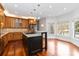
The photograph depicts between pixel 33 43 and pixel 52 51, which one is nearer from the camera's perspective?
pixel 33 43

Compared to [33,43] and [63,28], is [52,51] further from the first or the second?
[63,28]

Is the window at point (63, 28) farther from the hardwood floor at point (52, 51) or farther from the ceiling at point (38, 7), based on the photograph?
the hardwood floor at point (52, 51)

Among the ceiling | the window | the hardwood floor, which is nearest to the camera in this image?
the hardwood floor

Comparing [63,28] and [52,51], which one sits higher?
[63,28]

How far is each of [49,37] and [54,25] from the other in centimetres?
129

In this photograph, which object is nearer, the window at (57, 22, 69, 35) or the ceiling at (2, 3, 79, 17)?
the ceiling at (2, 3, 79, 17)

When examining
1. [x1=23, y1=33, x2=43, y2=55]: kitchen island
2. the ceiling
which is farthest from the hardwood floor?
the ceiling

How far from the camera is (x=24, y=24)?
8.68 metres

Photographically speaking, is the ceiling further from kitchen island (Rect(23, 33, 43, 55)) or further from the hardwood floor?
the hardwood floor

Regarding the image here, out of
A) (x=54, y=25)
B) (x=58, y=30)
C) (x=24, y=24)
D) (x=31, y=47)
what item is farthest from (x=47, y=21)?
(x=31, y=47)

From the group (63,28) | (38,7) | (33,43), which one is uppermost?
(38,7)

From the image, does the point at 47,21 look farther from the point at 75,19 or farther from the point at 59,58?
the point at 59,58

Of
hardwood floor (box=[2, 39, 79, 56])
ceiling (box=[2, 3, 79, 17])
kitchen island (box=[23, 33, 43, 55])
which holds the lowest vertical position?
hardwood floor (box=[2, 39, 79, 56])

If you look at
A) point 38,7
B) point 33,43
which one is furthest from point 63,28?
point 33,43
